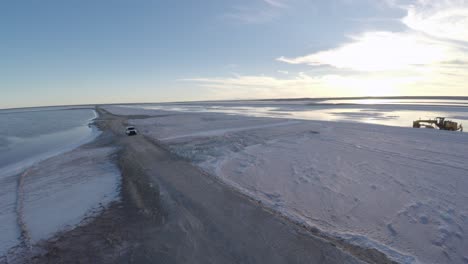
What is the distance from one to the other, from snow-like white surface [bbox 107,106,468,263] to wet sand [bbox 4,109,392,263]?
0.97 meters

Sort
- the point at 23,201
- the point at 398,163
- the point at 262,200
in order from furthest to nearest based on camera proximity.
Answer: the point at 398,163 < the point at 23,201 < the point at 262,200

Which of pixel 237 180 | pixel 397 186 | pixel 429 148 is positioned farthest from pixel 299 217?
pixel 429 148

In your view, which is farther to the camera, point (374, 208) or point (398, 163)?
point (398, 163)

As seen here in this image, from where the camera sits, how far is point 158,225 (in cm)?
746

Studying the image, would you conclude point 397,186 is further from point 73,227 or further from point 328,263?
point 73,227

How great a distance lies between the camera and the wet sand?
597cm

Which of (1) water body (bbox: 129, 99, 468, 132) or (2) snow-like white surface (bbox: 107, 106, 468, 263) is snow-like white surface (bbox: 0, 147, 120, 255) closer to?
(2) snow-like white surface (bbox: 107, 106, 468, 263)

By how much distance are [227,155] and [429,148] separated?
16082mm

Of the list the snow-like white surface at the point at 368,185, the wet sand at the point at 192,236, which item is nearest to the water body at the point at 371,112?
the snow-like white surface at the point at 368,185

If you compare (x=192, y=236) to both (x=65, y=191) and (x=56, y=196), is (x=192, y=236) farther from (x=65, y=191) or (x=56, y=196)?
(x=65, y=191)

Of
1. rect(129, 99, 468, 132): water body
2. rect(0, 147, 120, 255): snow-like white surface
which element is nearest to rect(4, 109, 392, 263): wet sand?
rect(0, 147, 120, 255): snow-like white surface

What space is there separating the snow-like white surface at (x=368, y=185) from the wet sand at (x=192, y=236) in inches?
38.4

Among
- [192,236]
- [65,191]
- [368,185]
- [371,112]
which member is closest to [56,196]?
[65,191]

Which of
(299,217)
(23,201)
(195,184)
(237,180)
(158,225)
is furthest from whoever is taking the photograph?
(237,180)
